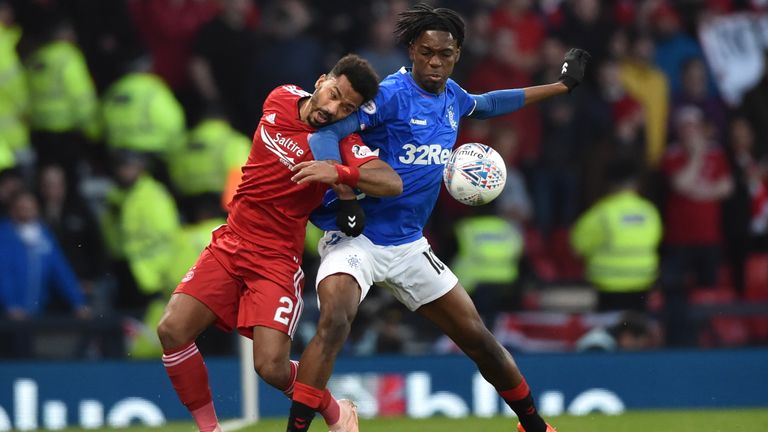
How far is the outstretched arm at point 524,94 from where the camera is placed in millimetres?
8891

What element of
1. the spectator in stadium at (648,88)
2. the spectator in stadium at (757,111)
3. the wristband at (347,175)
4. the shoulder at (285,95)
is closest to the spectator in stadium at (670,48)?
the spectator in stadium at (648,88)

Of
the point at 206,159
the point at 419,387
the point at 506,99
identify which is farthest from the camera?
the point at 206,159

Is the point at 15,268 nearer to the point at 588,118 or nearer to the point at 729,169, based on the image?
the point at 588,118

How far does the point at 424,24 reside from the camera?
27.4ft

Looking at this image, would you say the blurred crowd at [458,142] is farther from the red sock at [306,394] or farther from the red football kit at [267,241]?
the red sock at [306,394]

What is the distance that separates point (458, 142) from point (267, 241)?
18.6 ft

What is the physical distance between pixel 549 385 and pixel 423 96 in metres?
4.34

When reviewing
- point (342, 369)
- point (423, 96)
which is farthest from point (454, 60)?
point (342, 369)

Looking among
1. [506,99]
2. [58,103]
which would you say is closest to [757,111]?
[58,103]

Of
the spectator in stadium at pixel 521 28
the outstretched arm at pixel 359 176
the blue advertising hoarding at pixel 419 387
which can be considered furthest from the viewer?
the spectator in stadium at pixel 521 28

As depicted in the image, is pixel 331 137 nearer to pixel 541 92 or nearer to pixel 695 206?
pixel 541 92

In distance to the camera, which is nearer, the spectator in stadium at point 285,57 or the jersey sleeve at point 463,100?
the jersey sleeve at point 463,100

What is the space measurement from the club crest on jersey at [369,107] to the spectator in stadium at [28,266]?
189 inches

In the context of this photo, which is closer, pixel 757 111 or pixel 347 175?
pixel 347 175
